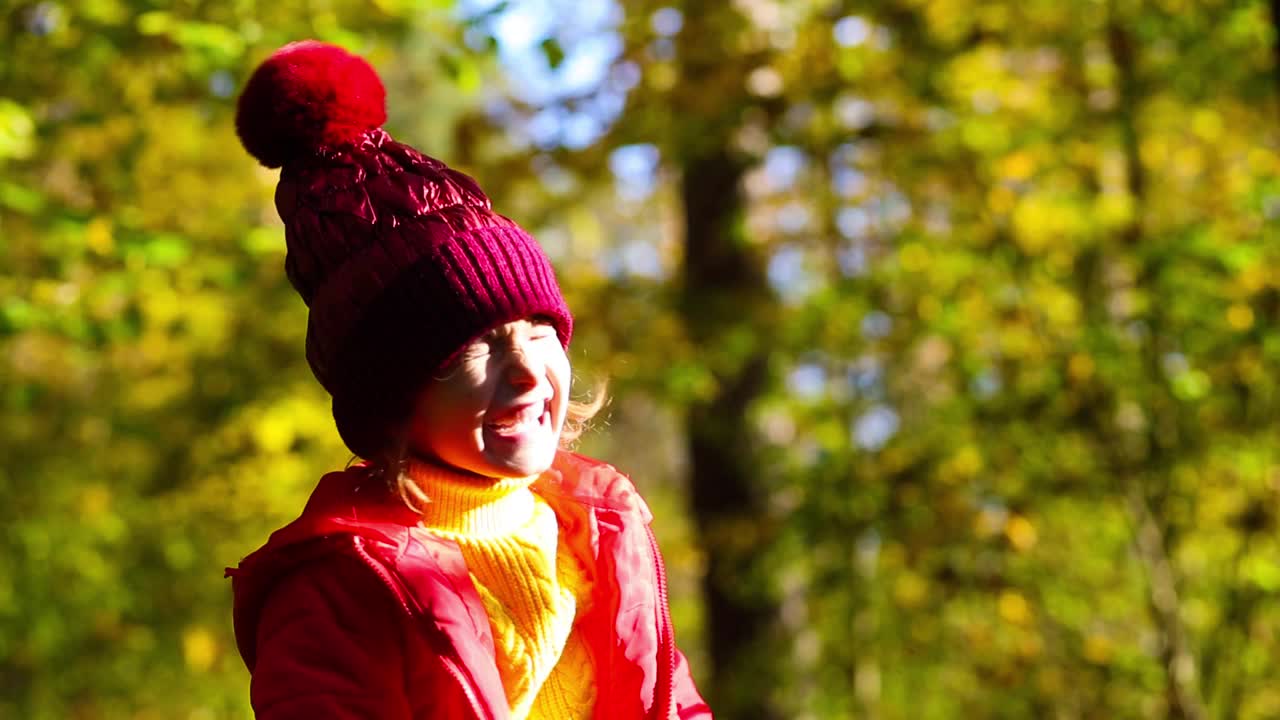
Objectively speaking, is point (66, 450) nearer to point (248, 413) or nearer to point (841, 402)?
point (248, 413)

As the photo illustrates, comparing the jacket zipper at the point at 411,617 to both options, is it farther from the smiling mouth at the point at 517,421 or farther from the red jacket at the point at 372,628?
the smiling mouth at the point at 517,421

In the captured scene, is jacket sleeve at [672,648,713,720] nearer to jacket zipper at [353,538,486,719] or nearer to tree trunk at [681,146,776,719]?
jacket zipper at [353,538,486,719]

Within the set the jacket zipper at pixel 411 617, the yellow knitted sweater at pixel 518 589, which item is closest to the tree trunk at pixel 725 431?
the yellow knitted sweater at pixel 518 589

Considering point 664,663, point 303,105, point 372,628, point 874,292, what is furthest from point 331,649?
point 874,292

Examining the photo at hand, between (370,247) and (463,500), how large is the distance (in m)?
0.34

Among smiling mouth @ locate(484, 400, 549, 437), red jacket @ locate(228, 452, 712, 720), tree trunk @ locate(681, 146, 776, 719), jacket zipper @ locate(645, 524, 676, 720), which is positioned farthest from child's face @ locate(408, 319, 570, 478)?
tree trunk @ locate(681, 146, 776, 719)

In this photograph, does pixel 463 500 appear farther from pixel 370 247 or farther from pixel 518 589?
pixel 370 247

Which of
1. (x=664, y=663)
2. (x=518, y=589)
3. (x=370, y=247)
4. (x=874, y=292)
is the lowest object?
(x=874, y=292)

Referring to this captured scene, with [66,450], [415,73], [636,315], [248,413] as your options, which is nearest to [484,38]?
[636,315]

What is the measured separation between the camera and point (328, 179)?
5.66ft

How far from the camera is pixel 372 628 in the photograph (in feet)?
5.33

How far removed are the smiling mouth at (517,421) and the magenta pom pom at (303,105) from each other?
0.42 meters

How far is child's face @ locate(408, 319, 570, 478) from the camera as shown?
1701 millimetres

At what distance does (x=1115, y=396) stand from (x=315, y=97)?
353cm
